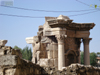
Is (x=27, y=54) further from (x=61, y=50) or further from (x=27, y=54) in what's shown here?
(x=61, y=50)

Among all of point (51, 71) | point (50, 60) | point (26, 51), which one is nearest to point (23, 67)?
point (51, 71)

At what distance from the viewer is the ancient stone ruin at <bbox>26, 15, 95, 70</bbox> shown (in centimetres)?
1798

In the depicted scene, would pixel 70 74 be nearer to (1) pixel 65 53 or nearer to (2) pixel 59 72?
(2) pixel 59 72

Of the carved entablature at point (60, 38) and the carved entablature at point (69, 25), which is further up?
the carved entablature at point (69, 25)

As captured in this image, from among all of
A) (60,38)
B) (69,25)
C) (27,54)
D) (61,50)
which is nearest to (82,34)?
(69,25)

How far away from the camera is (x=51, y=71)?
31.6 feet

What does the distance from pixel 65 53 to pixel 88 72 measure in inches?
244

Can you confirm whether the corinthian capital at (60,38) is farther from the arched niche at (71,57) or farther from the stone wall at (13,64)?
the stone wall at (13,64)

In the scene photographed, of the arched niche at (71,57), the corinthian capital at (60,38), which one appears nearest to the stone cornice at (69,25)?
the corinthian capital at (60,38)

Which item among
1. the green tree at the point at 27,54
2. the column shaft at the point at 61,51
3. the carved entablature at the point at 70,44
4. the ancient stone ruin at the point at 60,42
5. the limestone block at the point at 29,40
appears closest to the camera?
the column shaft at the point at 61,51

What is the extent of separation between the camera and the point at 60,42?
18.1 meters

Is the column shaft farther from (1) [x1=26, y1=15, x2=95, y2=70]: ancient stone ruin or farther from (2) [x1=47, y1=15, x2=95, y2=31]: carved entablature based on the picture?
(2) [x1=47, y1=15, x2=95, y2=31]: carved entablature

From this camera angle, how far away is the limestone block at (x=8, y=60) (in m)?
6.46

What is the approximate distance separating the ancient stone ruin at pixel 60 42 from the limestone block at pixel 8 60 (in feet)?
36.9
